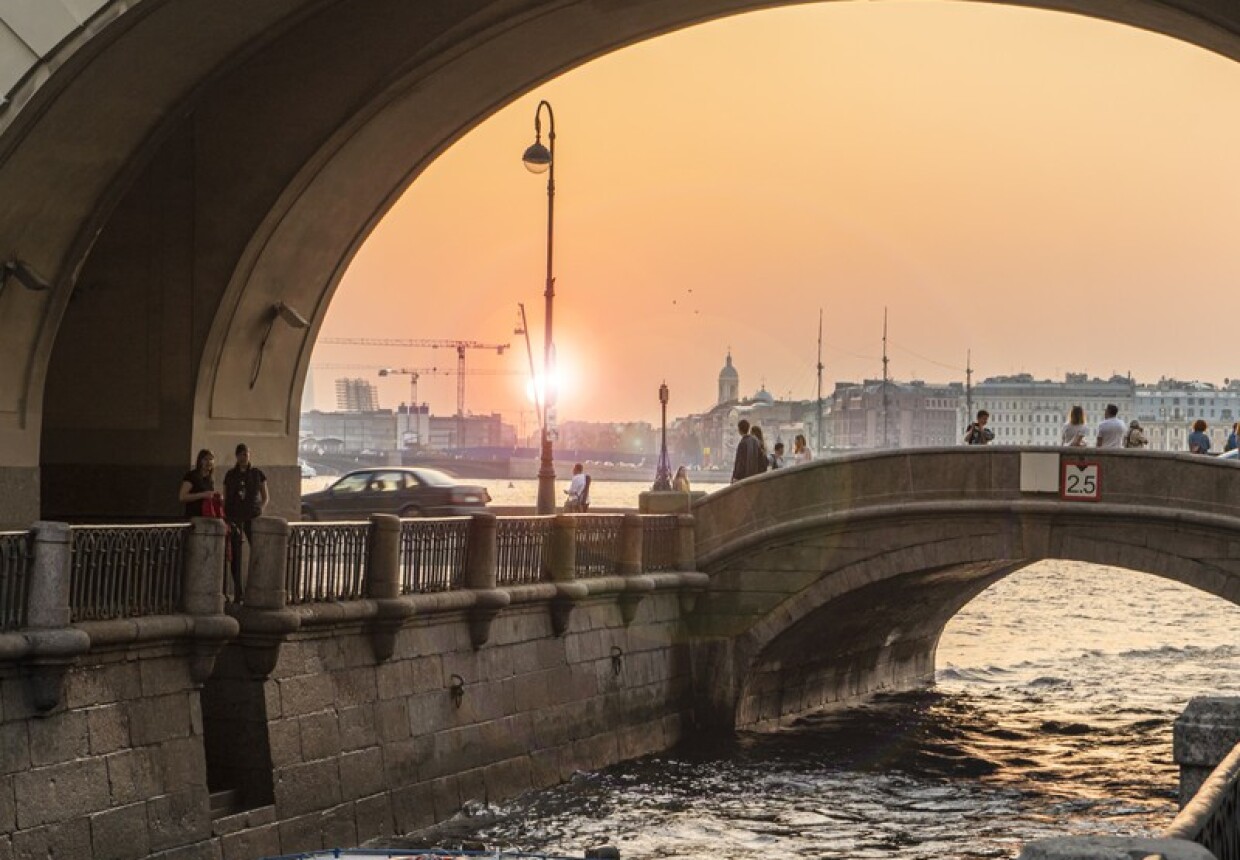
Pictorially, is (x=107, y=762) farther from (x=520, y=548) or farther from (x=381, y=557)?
(x=520, y=548)

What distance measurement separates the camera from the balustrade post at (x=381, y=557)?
20.4 meters

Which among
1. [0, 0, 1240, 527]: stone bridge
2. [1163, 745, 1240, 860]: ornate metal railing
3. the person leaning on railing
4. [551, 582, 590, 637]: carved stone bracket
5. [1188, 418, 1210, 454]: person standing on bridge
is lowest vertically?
[551, 582, 590, 637]: carved stone bracket

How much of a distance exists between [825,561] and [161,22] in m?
11.3

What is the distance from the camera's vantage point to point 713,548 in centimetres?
2786

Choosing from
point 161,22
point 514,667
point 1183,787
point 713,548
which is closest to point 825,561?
point 713,548

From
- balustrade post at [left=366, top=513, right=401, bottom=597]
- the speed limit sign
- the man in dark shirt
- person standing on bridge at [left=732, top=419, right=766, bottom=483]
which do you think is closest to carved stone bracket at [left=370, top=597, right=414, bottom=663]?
balustrade post at [left=366, top=513, right=401, bottom=597]

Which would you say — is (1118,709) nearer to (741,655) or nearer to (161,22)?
(741,655)

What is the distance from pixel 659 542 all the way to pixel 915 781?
13.3 feet

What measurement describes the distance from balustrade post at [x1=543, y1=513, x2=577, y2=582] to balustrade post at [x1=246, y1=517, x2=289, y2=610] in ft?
19.3

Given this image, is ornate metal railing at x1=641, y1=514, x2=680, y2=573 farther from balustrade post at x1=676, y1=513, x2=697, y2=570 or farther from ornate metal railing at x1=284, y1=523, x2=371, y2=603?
ornate metal railing at x1=284, y1=523, x2=371, y2=603

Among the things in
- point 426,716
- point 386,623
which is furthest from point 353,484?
point 386,623

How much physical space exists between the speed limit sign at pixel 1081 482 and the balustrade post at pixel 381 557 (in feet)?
28.2

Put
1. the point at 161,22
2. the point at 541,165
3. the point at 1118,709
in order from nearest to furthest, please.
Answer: the point at 161,22 → the point at 541,165 → the point at 1118,709

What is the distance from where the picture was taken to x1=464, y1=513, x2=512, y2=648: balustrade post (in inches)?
873
